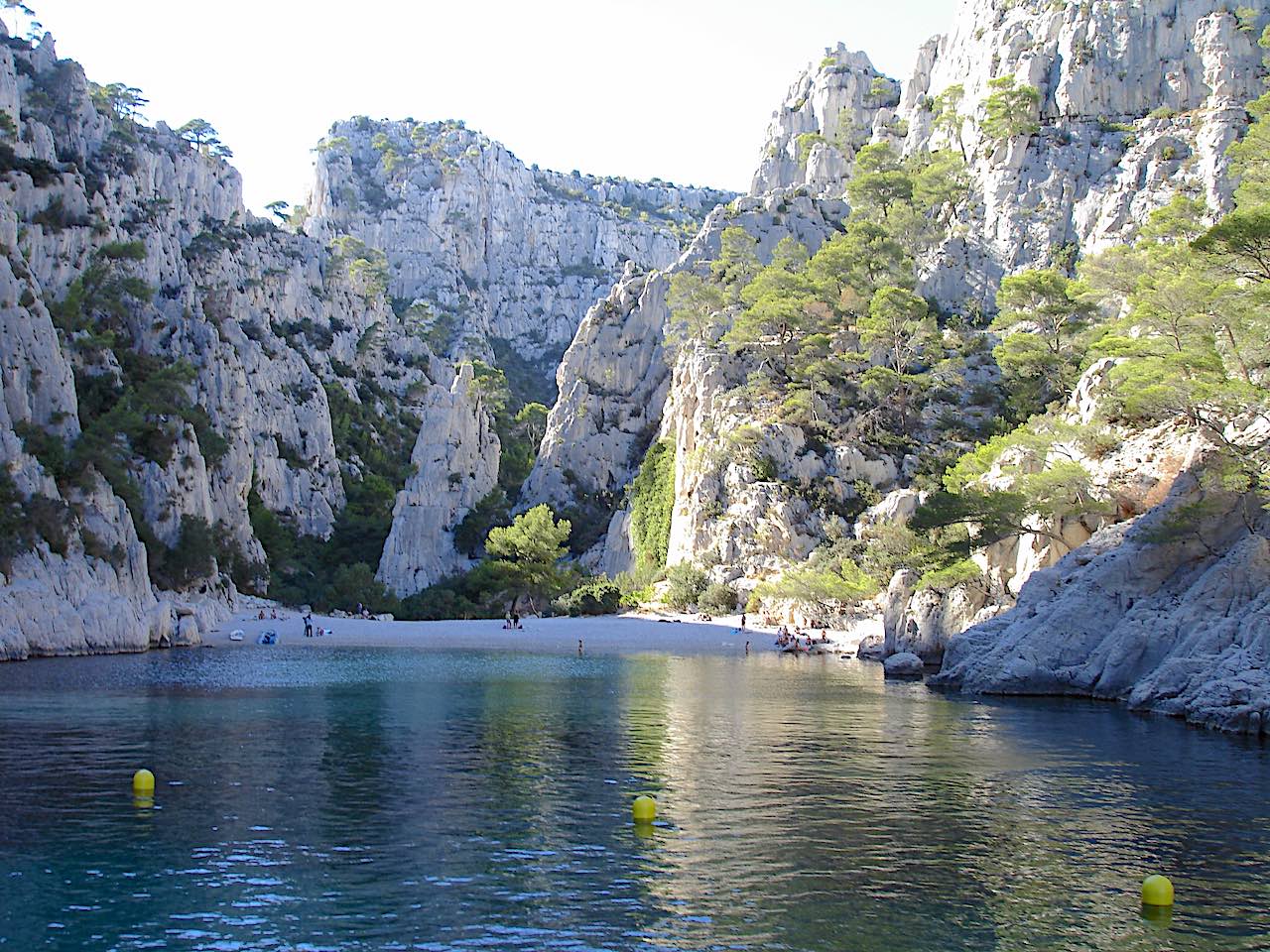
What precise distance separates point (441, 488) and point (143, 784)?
233 feet

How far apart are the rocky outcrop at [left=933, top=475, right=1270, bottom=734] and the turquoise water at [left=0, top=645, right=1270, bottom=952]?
5.04 ft

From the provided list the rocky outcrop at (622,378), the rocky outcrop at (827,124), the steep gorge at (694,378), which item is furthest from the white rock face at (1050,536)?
the rocky outcrop at (827,124)

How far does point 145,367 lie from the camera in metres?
69.5

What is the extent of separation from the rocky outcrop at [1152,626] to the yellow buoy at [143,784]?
21611 mm

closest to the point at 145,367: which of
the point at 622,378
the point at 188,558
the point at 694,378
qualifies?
the point at 188,558

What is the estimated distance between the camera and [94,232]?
240 feet

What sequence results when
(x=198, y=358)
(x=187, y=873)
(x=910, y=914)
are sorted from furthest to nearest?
(x=198, y=358) < (x=187, y=873) < (x=910, y=914)

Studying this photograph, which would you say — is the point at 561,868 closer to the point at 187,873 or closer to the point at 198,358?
the point at 187,873

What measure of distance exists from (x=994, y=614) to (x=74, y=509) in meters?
36.5

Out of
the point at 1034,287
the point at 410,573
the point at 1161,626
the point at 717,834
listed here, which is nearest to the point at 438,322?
the point at 410,573

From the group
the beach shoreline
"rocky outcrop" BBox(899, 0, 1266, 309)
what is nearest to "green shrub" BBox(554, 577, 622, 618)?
the beach shoreline

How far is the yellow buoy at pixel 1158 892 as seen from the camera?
12.3 meters

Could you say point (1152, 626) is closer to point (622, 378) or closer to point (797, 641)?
point (797, 641)

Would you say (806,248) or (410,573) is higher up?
(806,248)
